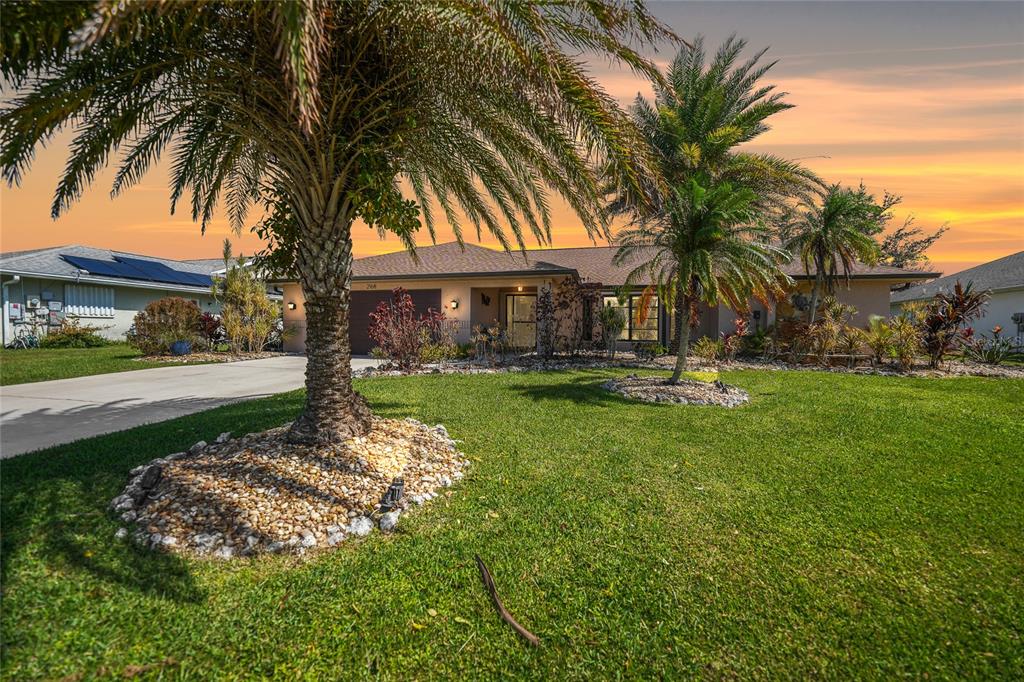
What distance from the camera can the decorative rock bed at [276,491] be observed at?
3.54 m

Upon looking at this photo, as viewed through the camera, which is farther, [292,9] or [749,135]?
[749,135]

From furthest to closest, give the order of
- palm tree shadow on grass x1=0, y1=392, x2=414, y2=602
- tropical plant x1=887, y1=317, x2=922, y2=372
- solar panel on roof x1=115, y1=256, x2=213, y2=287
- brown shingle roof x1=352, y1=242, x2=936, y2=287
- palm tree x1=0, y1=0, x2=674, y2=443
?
solar panel on roof x1=115, y1=256, x2=213, y2=287 → brown shingle roof x1=352, y1=242, x2=936, y2=287 → tropical plant x1=887, y1=317, x2=922, y2=372 → palm tree x1=0, y1=0, x2=674, y2=443 → palm tree shadow on grass x1=0, y1=392, x2=414, y2=602

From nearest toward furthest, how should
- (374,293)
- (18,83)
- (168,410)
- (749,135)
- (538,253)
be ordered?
(18,83) → (168,410) → (749,135) → (374,293) → (538,253)

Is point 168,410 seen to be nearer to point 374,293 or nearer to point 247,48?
point 247,48

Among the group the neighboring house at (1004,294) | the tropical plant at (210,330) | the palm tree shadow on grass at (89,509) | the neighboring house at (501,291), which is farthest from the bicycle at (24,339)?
the neighboring house at (1004,294)

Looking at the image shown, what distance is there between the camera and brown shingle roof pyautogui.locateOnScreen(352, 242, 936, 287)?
16.5m

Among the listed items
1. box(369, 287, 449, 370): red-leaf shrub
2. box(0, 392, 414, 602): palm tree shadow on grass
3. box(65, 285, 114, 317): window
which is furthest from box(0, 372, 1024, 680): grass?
box(65, 285, 114, 317): window

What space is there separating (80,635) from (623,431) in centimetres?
585

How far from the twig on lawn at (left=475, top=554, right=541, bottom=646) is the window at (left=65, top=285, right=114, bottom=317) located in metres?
25.2

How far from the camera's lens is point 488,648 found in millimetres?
2504

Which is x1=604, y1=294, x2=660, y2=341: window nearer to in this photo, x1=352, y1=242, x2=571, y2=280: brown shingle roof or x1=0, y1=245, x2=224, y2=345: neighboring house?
x1=352, y1=242, x2=571, y2=280: brown shingle roof

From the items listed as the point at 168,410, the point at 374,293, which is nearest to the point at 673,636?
the point at 168,410

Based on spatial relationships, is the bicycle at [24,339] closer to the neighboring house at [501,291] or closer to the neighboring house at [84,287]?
the neighboring house at [84,287]

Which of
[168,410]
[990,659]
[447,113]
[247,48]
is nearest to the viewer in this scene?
[990,659]
